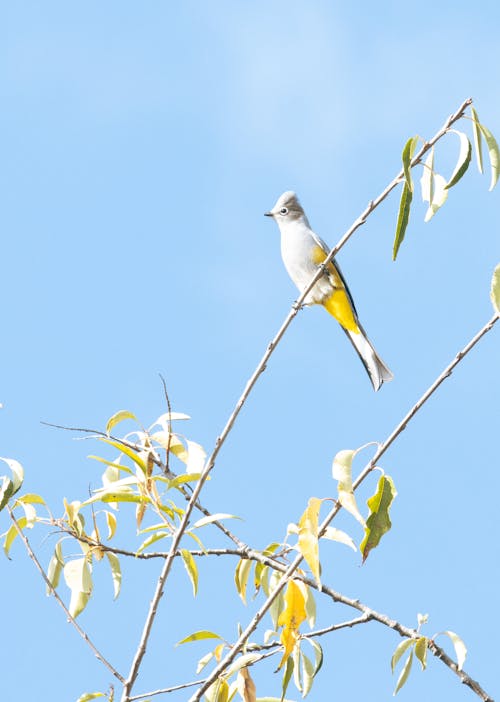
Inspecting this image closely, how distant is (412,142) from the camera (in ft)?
8.44

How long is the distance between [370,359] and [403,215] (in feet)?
15.3

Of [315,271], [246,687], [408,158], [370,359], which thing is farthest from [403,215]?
[315,271]

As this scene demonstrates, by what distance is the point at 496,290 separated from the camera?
2.51 meters

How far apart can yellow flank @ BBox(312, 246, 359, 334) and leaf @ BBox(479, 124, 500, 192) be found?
4.51 metres

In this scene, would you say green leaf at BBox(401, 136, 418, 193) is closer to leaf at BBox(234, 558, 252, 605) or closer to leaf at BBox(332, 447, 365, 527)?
leaf at BBox(332, 447, 365, 527)

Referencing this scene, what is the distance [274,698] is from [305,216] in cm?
567

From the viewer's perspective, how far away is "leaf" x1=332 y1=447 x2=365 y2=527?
7.74 feet

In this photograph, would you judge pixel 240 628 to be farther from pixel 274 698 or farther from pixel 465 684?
pixel 465 684

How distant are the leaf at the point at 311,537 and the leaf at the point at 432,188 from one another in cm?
88

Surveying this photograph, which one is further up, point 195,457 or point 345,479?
point 195,457

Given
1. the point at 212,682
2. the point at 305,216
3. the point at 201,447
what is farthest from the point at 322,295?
the point at 212,682

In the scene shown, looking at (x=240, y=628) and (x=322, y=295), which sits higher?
(x=322, y=295)

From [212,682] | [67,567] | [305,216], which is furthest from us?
[305,216]

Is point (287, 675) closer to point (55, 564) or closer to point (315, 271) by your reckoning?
point (55, 564)
